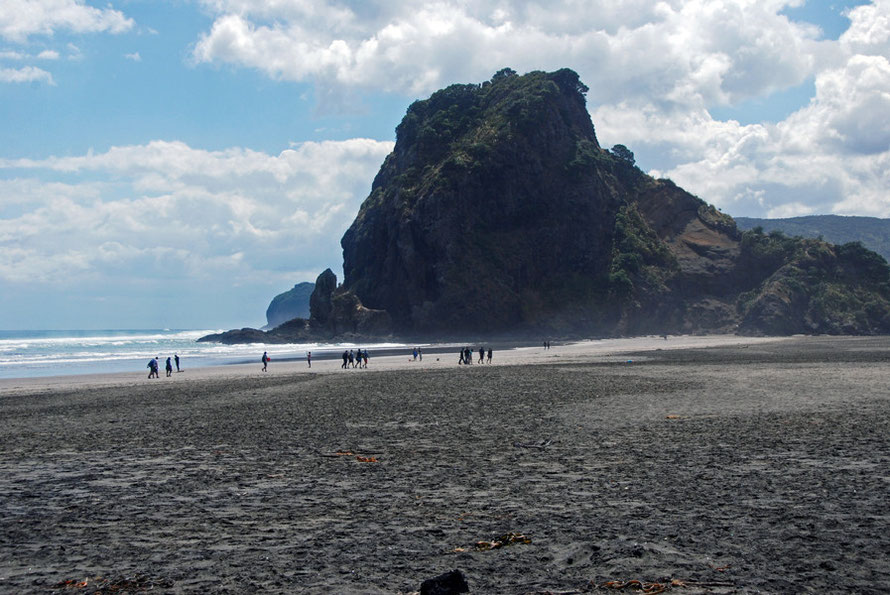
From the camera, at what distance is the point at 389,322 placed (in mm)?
114875

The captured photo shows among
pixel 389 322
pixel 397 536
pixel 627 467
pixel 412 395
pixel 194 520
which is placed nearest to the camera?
pixel 397 536

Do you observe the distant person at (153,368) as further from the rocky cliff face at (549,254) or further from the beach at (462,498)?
the rocky cliff face at (549,254)

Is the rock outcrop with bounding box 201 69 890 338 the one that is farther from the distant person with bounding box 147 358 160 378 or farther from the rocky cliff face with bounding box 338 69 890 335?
the distant person with bounding box 147 358 160 378

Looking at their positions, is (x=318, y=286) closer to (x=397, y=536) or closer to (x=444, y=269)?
(x=444, y=269)

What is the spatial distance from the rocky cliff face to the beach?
9413 cm

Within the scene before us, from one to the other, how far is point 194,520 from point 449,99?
135 m

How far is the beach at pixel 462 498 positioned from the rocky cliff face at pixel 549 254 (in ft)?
309

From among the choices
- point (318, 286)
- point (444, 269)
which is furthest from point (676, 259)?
point (318, 286)


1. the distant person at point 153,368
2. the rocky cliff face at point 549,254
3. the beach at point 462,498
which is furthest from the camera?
the rocky cliff face at point 549,254

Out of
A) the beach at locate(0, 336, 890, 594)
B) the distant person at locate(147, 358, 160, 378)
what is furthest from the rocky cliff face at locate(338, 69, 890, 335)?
the beach at locate(0, 336, 890, 594)

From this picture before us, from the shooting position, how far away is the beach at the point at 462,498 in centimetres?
700

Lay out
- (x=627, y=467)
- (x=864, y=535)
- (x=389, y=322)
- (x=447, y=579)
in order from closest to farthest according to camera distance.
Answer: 1. (x=447, y=579)
2. (x=864, y=535)
3. (x=627, y=467)
4. (x=389, y=322)

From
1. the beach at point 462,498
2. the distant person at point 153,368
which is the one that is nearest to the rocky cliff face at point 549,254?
the distant person at point 153,368

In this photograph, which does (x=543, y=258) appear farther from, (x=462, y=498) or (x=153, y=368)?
(x=462, y=498)
